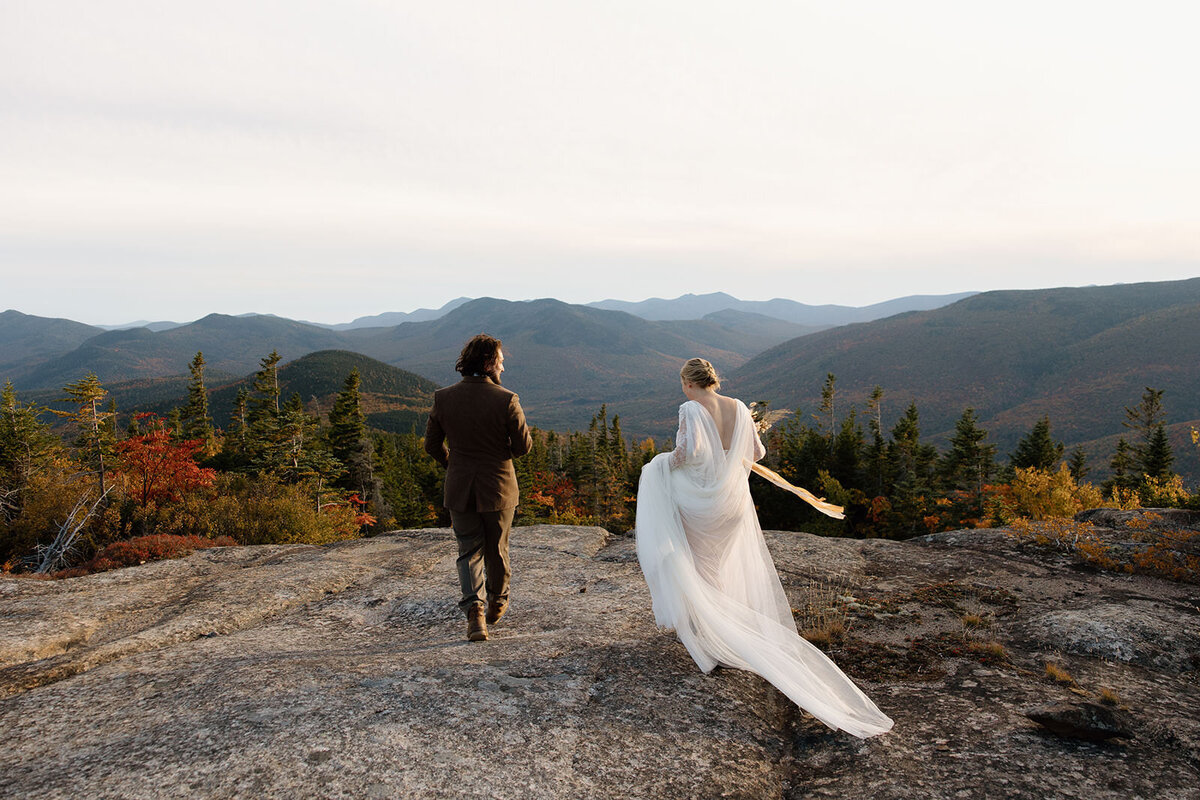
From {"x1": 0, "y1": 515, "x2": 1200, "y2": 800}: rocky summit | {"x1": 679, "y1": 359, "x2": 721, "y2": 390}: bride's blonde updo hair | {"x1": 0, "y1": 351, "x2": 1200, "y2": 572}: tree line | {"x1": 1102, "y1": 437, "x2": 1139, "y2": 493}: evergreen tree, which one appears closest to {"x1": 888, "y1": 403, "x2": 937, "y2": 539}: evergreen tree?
{"x1": 0, "y1": 351, "x2": 1200, "y2": 572}: tree line

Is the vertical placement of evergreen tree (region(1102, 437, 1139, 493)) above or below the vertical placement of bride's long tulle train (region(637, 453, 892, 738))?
below

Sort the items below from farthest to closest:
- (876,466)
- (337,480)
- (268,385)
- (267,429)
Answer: (876,466) → (337,480) → (268,385) → (267,429)

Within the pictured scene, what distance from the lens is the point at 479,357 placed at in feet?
19.5

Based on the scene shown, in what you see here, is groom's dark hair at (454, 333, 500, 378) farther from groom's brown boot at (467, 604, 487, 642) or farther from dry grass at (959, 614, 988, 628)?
dry grass at (959, 614, 988, 628)

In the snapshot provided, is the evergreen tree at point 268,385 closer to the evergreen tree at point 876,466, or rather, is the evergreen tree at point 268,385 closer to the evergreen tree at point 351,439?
the evergreen tree at point 351,439

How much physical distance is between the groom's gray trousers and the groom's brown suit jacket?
15 cm

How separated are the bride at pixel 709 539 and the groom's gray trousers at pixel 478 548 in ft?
4.63

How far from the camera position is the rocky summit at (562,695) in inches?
149

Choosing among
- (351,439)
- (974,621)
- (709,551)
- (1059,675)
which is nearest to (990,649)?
(1059,675)

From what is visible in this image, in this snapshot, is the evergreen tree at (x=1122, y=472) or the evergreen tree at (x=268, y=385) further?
the evergreen tree at (x=1122, y=472)

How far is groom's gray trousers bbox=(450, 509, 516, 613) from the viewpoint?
19.9ft

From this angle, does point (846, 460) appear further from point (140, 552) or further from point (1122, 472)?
point (140, 552)

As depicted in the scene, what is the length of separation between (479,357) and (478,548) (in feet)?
6.43

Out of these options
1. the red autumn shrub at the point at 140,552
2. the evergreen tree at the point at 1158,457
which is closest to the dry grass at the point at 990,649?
the red autumn shrub at the point at 140,552
